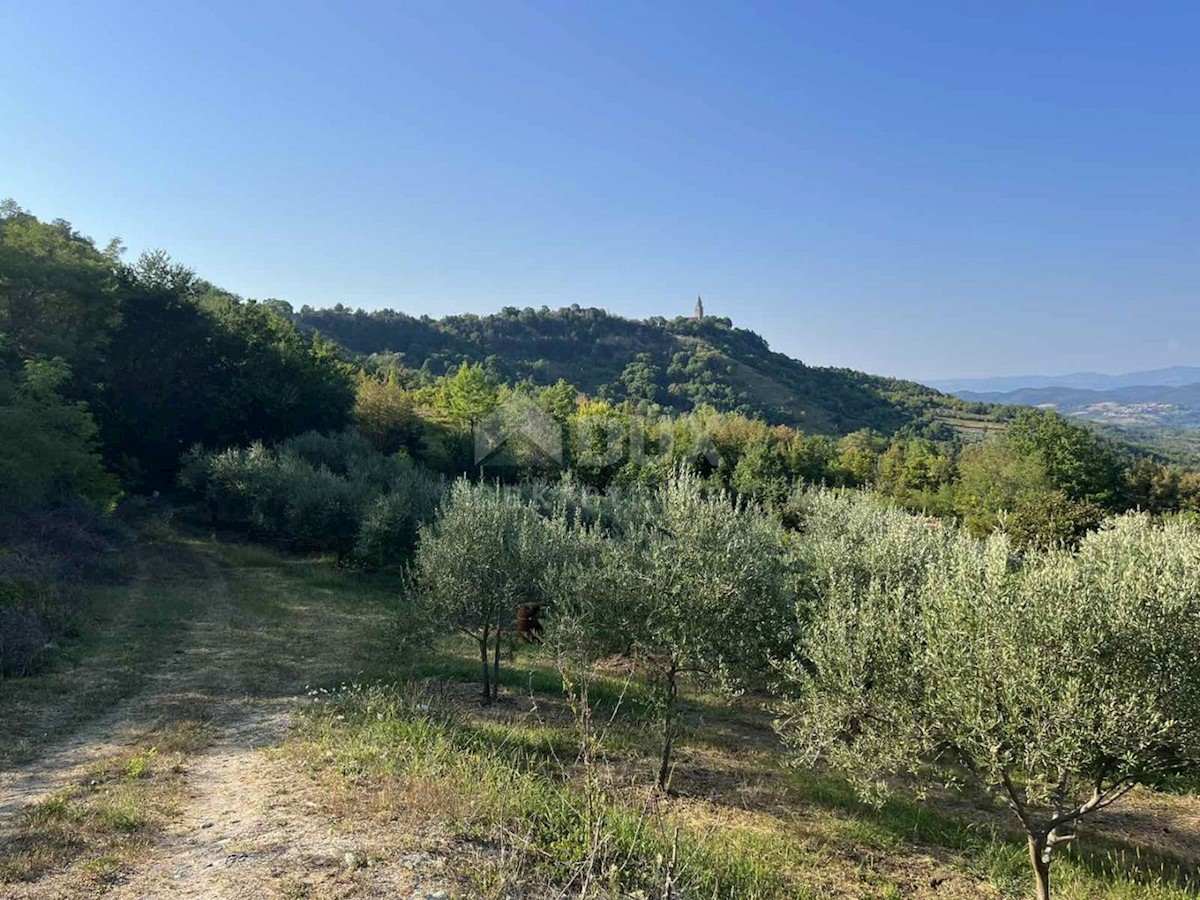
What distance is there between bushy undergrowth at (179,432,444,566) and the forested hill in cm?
6703

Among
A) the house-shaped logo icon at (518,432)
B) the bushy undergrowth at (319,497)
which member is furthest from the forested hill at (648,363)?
the bushy undergrowth at (319,497)

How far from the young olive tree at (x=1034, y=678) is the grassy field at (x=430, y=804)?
1.99m

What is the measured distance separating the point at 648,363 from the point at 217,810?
12673 centimetres

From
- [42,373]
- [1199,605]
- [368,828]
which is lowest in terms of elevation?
[368,828]

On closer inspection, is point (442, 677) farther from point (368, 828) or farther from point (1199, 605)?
point (1199, 605)

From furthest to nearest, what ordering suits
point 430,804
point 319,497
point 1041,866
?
point 319,497 → point 430,804 → point 1041,866

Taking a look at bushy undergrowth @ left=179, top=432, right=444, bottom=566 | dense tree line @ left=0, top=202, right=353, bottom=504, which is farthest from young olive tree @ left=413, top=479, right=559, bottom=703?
dense tree line @ left=0, top=202, right=353, bottom=504

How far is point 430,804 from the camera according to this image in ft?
28.5

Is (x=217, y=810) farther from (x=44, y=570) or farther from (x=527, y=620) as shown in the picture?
(x=44, y=570)

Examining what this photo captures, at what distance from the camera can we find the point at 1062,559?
27.3ft

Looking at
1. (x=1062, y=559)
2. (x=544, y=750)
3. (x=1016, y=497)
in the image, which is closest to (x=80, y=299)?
(x=544, y=750)

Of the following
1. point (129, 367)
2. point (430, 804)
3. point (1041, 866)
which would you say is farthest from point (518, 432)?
point (1041, 866)

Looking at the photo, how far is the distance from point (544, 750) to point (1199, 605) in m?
10.3

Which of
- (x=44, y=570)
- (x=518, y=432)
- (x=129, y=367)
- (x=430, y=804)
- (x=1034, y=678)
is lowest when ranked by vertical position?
(x=44, y=570)
